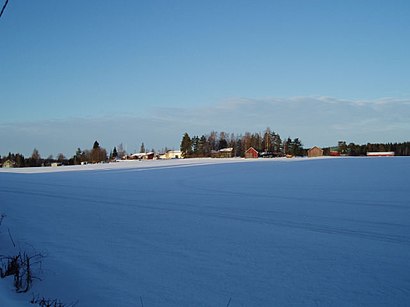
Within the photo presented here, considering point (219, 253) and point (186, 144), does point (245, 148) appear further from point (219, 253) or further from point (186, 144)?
point (219, 253)

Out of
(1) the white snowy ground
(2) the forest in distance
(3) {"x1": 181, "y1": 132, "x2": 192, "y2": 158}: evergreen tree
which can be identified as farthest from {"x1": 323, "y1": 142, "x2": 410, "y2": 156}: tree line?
(1) the white snowy ground

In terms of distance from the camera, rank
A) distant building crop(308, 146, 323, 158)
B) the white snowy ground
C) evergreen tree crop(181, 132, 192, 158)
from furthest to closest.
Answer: evergreen tree crop(181, 132, 192, 158) < distant building crop(308, 146, 323, 158) < the white snowy ground

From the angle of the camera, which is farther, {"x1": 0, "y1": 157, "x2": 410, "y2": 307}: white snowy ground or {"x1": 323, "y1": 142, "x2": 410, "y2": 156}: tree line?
{"x1": 323, "y1": 142, "x2": 410, "y2": 156}: tree line

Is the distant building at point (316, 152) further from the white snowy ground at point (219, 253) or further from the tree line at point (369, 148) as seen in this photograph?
the white snowy ground at point (219, 253)

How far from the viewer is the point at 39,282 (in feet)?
16.6

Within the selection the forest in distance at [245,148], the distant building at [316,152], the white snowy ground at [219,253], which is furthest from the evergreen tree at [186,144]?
the white snowy ground at [219,253]

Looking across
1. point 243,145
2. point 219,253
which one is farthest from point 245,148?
point 219,253

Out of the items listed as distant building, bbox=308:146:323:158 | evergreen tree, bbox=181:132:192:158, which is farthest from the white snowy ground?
evergreen tree, bbox=181:132:192:158

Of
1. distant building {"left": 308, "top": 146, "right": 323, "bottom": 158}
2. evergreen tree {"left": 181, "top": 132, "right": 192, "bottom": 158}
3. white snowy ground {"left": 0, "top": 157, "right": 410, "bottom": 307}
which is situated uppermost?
evergreen tree {"left": 181, "top": 132, "right": 192, "bottom": 158}

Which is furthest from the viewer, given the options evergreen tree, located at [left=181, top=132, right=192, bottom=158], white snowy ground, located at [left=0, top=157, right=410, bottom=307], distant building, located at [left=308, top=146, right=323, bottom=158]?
evergreen tree, located at [left=181, top=132, right=192, bottom=158]

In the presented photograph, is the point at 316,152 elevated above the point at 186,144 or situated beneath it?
situated beneath

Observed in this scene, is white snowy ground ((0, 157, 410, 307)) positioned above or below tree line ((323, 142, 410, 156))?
below

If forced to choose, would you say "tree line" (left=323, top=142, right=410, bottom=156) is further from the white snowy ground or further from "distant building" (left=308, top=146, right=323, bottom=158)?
the white snowy ground

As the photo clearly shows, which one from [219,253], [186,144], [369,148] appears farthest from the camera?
[369,148]
